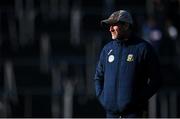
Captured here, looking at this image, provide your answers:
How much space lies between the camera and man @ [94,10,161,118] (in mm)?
6566

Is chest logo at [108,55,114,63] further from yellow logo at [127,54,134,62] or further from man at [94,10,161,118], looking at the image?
yellow logo at [127,54,134,62]

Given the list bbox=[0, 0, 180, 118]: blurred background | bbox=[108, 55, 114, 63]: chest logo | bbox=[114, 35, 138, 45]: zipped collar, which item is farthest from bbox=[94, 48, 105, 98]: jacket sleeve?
bbox=[0, 0, 180, 118]: blurred background

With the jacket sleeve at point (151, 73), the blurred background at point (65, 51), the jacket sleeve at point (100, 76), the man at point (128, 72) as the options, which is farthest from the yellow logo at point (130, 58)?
the blurred background at point (65, 51)

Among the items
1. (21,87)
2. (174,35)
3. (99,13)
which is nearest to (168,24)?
(174,35)

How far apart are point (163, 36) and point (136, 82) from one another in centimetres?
794

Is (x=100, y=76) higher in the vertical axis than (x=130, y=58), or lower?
lower

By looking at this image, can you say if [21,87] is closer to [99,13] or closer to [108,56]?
[99,13]

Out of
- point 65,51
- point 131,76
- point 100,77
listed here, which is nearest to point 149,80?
point 131,76

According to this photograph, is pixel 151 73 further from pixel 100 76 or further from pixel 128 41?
pixel 100 76

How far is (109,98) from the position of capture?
6.68 metres

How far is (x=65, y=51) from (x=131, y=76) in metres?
8.27

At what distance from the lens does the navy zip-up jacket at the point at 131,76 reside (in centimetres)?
656

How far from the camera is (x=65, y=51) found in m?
14.8

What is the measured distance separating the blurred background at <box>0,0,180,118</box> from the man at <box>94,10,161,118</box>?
706 centimetres
